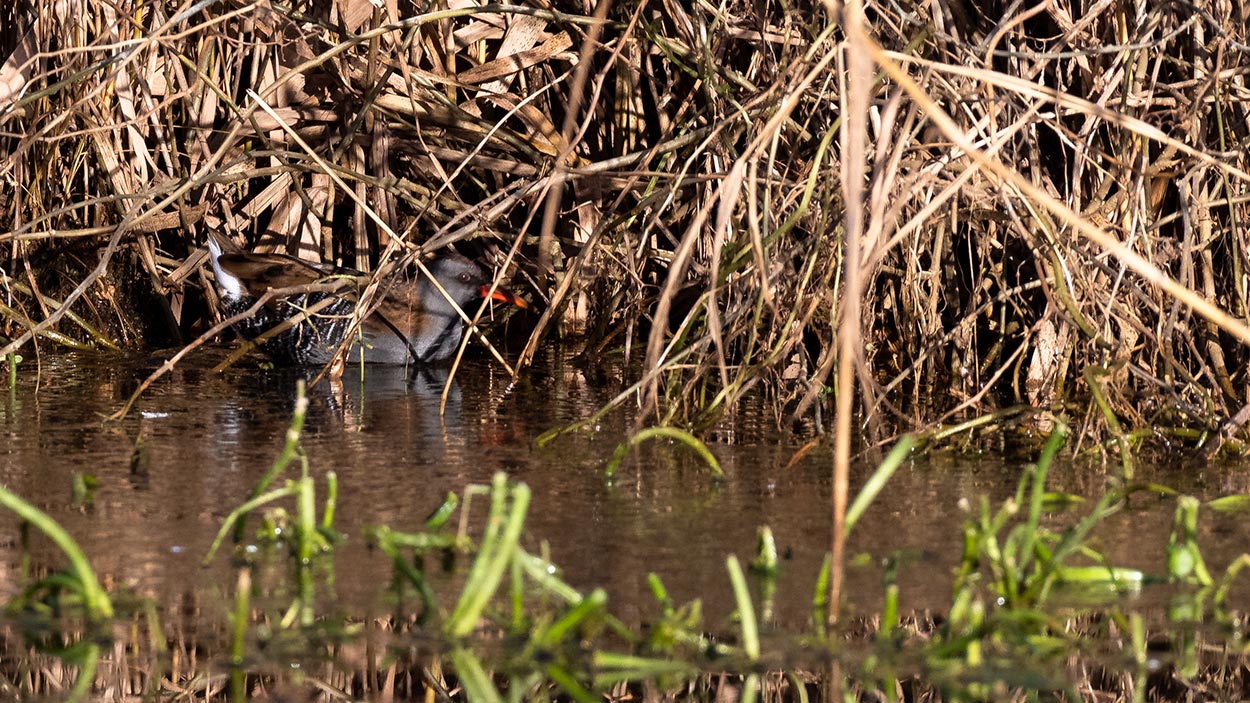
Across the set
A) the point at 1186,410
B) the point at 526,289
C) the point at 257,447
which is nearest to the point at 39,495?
the point at 257,447

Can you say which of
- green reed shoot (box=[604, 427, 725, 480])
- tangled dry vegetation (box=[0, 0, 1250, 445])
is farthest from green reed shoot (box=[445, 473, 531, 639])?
green reed shoot (box=[604, 427, 725, 480])

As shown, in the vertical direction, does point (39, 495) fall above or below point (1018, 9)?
below

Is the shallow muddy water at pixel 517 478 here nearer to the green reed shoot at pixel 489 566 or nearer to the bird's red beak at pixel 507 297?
the green reed shoot at pixel 489 566

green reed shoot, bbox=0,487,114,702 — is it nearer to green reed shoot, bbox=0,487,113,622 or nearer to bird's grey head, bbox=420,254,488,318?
green reed shoot, bbox=0,487,113,622

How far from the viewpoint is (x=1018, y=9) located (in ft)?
16.0

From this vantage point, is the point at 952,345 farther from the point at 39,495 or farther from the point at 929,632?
the point at 39,495

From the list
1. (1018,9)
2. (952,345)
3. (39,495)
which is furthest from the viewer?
(952,345)

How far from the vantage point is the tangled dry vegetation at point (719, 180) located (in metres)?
4.16

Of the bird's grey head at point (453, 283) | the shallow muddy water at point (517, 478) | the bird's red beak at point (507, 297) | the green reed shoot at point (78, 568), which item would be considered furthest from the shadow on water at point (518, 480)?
the bird's grey head at point (453, 283)

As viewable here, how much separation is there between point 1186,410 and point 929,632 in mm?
1550

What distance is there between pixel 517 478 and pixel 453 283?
2.90 metres

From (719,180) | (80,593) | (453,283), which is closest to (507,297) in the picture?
(453,283)

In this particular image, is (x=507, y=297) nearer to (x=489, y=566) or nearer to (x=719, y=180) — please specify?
(x=719, y=180)

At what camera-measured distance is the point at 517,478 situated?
401 centimetres
